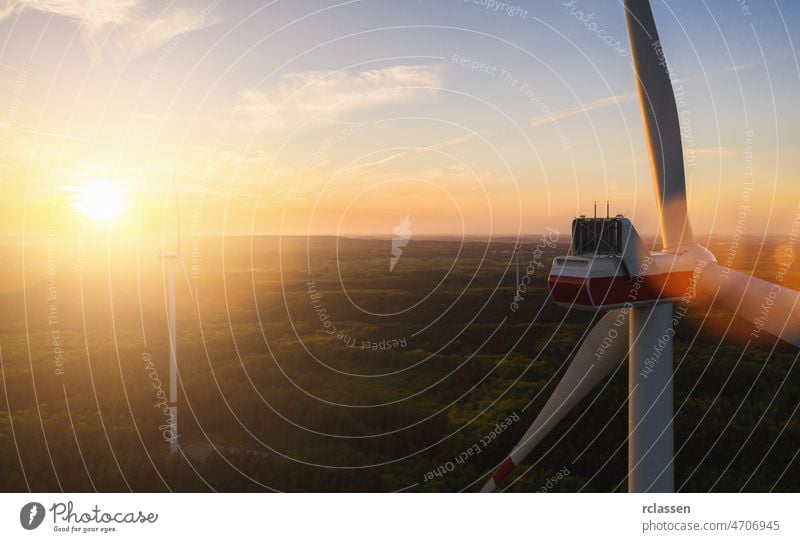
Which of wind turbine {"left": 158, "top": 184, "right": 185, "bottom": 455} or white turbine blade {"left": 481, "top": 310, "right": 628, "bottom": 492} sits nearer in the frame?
white turbine blade {"left": 481, "top": 310, "right": 628, "bottom": 492}

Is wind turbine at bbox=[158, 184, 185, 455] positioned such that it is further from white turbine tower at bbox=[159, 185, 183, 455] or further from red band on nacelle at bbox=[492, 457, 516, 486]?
red band on nacelle at bbox=[492, 457, 516, 486]

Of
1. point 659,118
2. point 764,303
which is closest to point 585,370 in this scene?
point 764,303

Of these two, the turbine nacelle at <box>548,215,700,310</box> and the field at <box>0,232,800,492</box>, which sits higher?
the turbine nacelle at <box>548,215,700,310</box>

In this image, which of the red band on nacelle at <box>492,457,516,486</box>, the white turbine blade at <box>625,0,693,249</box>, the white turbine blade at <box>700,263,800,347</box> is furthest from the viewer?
the red band on nacelle at <box>492,457,516,486</box>

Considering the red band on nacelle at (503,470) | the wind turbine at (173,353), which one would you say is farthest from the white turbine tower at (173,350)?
the red band on nacelle at (503,470)

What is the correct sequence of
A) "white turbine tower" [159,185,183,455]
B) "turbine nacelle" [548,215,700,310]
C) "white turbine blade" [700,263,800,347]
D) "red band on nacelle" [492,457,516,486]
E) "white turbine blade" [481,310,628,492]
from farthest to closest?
"white turbine tower" [159,185,183,455], "red band on nacelle" [492,457,516,486], "white turbine blade" [481,310,628,492], "turbine nacelle" [548,215,700,310], "white turbine blade" [700,263,800,347]

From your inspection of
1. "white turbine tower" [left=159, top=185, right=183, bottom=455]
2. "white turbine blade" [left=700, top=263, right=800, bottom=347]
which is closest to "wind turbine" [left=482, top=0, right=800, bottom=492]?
"white turbine blade" [left=700, top=263, right=800, bottom=347]

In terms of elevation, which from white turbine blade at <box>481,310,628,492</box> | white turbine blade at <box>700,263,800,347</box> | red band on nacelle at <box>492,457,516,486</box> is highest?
white turbine blade at <box>700,263,800,347</box>

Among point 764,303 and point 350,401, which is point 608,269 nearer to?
point 764,303
